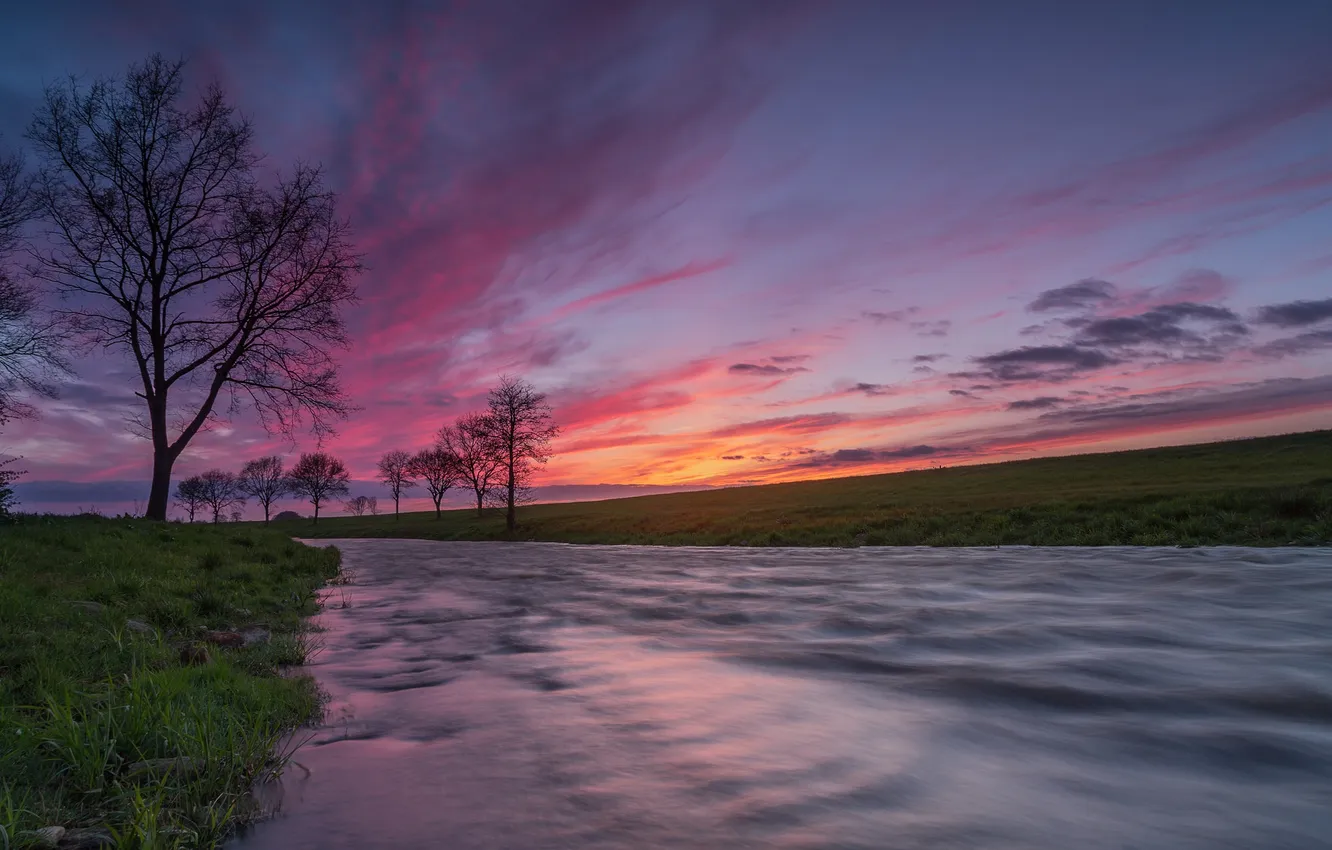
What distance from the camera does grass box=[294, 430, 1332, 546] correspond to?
63.1 feet

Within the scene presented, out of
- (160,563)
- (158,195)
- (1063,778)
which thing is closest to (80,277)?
(158,195)

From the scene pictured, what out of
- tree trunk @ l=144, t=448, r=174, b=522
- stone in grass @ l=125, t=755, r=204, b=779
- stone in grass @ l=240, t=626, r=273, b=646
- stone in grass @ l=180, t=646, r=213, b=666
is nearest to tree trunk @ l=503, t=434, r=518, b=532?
tree trunk @ l=144, t=448, r=174, b=522

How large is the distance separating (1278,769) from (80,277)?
2941 centimetres

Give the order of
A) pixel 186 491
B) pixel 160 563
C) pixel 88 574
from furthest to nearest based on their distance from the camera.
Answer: pixel 186 491
pixel 160 563
pixel 88 574

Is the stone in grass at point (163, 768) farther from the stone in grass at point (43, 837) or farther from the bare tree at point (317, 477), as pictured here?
the bare tree at point (317, 477)

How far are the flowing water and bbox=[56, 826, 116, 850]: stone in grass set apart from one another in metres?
0.48

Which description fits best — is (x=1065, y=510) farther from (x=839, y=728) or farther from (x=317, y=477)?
(x=317, y=477)

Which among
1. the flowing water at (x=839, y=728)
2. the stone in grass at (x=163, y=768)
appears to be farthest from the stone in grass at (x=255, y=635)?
the stone in grass at (x=163, y=768)

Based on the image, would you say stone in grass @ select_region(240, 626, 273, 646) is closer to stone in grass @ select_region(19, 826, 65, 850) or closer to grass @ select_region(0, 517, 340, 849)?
grass @ select_region(0, 517, 340, 849)

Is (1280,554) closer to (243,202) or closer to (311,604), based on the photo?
(311,604)

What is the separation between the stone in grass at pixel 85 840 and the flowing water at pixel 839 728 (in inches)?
19.1

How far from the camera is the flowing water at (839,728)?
9.88 ft

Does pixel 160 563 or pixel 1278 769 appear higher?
pixel 160 563

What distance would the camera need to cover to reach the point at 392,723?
464 centimetres
